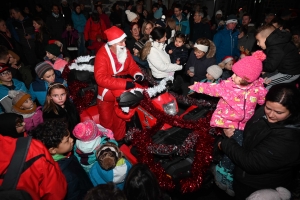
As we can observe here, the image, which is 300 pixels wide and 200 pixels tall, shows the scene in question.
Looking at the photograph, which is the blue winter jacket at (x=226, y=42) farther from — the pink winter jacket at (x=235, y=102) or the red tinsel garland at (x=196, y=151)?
the red tinsel garland at (x=196, y=151)

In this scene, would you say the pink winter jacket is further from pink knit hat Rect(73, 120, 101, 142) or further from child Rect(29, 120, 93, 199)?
child Rect(29, 120, 93, 199)

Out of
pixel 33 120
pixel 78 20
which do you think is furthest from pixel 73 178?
pixel 78 20

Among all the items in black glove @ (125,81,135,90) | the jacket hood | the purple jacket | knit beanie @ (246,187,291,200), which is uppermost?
the jacket hood

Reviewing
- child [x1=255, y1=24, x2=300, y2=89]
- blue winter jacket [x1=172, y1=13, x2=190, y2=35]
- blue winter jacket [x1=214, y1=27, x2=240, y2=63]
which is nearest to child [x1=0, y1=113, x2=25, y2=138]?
child [x1=255, y1=24, x2=300, y2=89]

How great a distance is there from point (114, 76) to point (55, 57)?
6.88ft

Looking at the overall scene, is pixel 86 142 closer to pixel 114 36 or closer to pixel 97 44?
pixel 114 36

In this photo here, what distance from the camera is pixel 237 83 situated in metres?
2.50

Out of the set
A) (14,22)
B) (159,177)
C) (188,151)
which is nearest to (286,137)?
(188,151)

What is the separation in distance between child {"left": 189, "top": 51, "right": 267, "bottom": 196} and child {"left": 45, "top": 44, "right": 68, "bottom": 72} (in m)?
3.35

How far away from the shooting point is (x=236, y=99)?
100 inches

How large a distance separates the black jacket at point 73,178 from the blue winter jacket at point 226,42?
539cm

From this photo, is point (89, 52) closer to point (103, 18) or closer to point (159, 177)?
point (103, 18)

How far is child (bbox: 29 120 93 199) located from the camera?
2143 millimetres

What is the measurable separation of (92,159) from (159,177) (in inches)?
38.0
